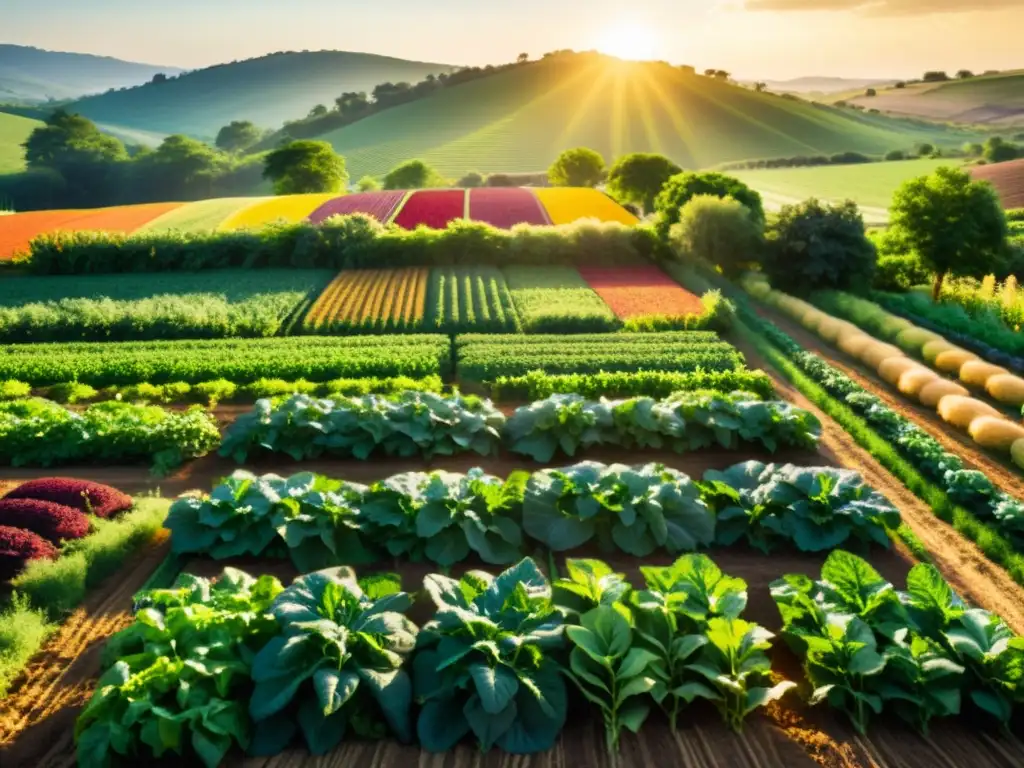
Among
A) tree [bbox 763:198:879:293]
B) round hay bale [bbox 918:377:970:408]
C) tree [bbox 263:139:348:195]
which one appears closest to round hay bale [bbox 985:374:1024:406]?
round hay bale [bbox 918:377:970:408]

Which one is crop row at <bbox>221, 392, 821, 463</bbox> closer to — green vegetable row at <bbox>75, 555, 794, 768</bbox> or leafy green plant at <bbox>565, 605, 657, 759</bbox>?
green vegetable row at <bbox>75, 555, 794, 768</bbox>

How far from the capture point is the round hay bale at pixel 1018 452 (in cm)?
1218

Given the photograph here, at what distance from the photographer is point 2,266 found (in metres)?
31.6

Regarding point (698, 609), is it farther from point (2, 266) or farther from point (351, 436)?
point (2, 266)

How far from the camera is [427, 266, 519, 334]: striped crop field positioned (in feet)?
71.2

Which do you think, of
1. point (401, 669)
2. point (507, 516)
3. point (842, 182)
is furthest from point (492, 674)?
point (842, 182)

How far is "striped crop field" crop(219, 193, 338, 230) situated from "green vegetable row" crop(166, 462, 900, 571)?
1323 inches

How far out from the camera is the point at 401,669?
241 inches

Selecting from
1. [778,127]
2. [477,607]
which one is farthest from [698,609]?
[778,127]

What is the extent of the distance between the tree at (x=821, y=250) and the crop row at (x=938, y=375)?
3863 mm

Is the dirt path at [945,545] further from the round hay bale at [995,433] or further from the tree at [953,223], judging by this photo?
the tree at [953,223]

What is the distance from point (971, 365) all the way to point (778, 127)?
90556mm

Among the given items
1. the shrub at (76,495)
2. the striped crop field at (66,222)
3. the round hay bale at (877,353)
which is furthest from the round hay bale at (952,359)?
the striped crop field at (66,222)

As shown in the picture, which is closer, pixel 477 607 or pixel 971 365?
pixel 477 607
